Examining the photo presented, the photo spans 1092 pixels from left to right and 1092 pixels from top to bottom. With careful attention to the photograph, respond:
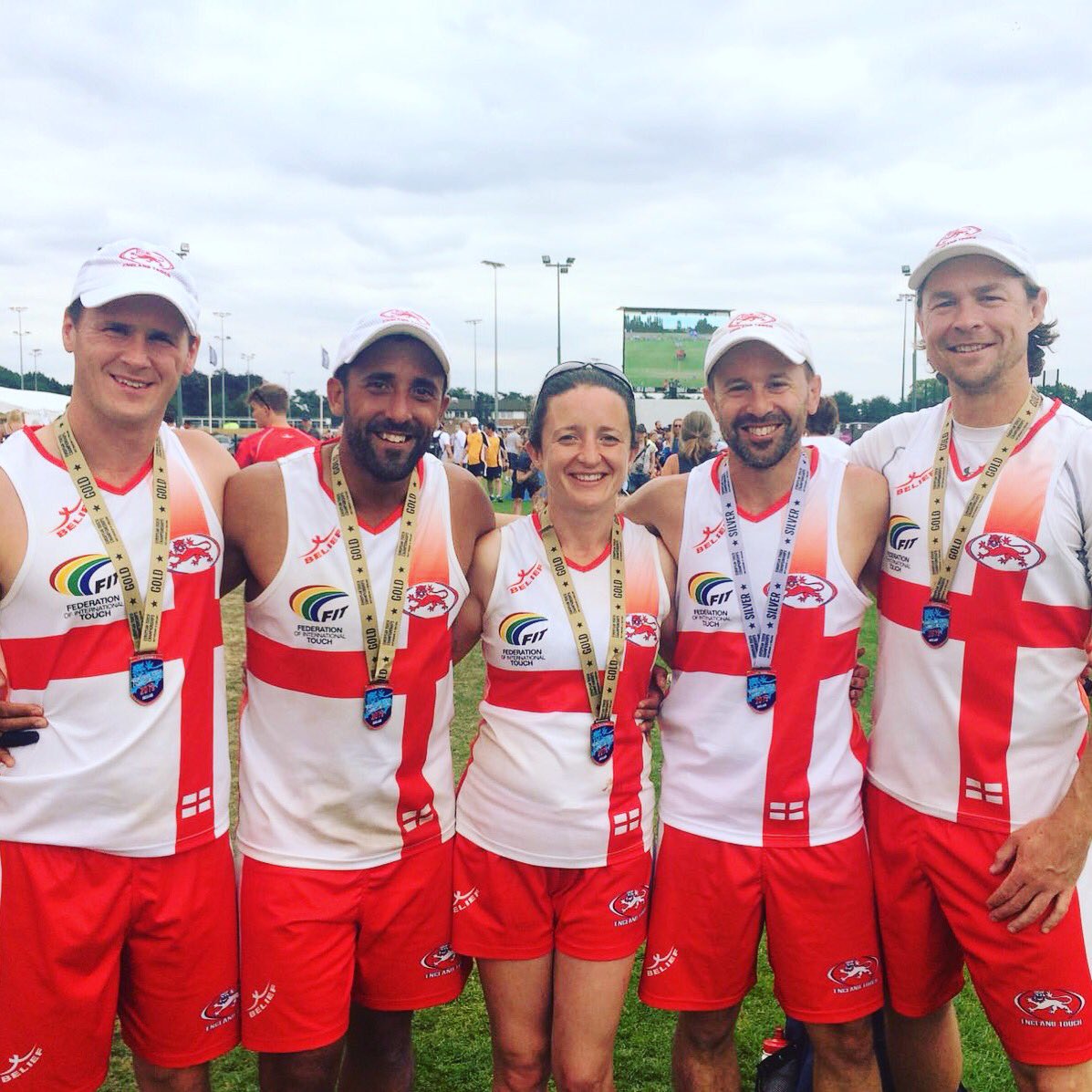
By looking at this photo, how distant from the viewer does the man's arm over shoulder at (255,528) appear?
112 inches

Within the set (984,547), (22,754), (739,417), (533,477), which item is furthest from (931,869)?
(533,477)

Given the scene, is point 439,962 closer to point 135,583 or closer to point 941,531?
point 135,583

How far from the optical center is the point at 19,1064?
2.45 meters

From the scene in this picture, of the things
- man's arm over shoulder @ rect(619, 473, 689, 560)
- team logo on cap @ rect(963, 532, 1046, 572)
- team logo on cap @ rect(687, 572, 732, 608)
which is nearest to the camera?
team logo on cap @ rect(963, 532, 1046, 572)

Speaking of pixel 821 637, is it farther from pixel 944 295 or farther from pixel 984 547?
pixel 944 295

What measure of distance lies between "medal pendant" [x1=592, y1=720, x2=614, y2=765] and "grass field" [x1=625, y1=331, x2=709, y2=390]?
40.6 meters

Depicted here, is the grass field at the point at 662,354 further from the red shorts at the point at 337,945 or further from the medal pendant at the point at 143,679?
the medal pendant at the point at 143,679

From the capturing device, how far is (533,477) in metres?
17.2

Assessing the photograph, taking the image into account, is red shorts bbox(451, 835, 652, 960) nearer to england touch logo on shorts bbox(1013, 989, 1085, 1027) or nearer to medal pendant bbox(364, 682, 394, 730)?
medal pendant bbox(364, 682, 394, 730)

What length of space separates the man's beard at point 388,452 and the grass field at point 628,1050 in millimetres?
2268

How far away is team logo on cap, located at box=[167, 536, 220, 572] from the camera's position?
8.75 feet

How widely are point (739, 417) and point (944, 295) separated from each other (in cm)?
75

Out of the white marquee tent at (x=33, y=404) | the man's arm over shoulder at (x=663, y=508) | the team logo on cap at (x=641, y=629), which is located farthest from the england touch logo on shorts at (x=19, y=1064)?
the white marquee tent at (x=33, y=404)

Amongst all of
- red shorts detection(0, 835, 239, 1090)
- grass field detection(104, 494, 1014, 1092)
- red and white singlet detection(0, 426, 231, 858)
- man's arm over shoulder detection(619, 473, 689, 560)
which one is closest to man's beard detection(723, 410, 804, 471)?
man's arm over shoulder detection(619, 473, 689, 560)
